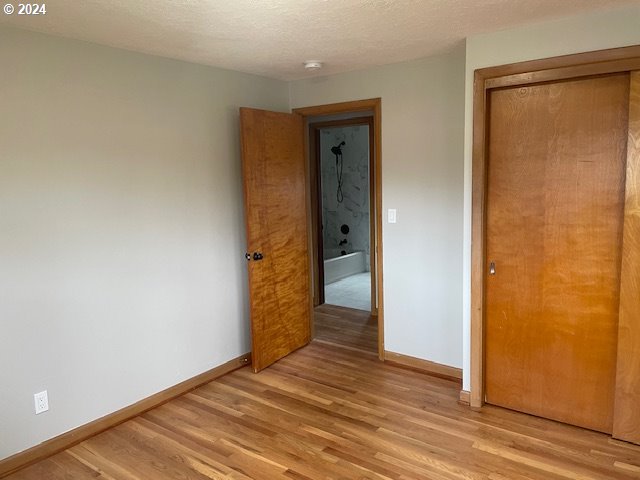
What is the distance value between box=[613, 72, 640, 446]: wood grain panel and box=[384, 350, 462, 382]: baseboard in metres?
1.04

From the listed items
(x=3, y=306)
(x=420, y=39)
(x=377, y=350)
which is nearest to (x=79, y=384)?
(x=3, y=306)

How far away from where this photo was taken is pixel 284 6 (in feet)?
6.79

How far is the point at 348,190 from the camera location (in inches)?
291

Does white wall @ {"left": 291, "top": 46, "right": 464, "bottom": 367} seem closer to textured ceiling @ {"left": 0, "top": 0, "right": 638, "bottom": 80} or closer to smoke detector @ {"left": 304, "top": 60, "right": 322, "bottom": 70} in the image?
textured ceiling @ {"left": 0, "top": 0, "right": 638, "bottom": 80}

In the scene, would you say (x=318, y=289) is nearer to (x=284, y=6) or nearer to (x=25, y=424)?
(x=25, y=424)

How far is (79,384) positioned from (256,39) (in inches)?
87.6

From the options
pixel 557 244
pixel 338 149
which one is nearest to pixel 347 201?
pixel 338 149

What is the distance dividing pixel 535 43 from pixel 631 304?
1.49 metres

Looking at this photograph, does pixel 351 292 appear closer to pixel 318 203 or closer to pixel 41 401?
pixel 318 203

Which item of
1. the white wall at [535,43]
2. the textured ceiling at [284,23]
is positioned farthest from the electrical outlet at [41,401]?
the white wall at [535,43]

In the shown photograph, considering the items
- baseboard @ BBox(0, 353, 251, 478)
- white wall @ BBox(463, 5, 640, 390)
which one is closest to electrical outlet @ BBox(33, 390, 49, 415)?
baseboard @ BBox(0, 353, 251, 478)

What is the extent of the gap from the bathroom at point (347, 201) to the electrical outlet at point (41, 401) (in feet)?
14.6

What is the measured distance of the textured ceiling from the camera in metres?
2.08

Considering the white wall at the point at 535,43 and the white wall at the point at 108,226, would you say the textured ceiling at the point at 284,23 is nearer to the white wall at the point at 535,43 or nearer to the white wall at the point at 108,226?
the white wall at the point at 535,43
